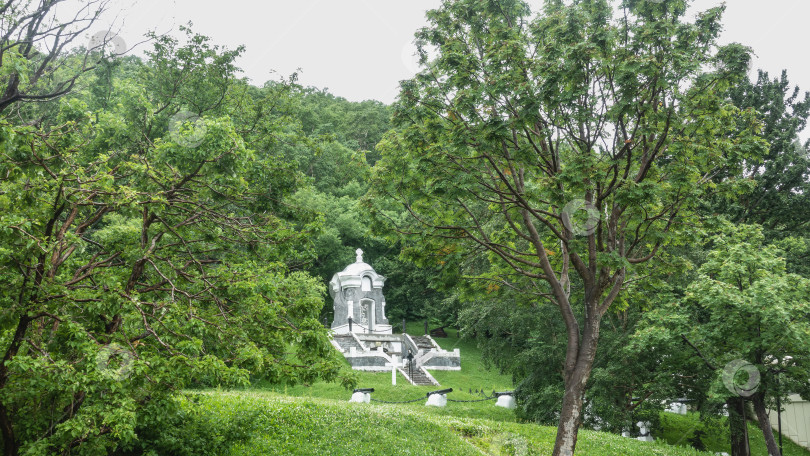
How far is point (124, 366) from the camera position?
5.96m

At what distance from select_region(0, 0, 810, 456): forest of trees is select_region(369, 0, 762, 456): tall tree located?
5 centimetres

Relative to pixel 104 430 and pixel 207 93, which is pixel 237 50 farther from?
pixel 104 430

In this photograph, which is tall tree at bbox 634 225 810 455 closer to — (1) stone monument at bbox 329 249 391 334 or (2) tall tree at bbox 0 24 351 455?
(2) tall tree at bbox 0 24 351 455

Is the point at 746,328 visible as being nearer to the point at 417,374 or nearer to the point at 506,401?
the point at 506,401

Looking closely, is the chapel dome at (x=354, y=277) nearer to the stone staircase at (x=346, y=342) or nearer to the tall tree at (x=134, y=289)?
the stone staircase at (x=346, y=342)

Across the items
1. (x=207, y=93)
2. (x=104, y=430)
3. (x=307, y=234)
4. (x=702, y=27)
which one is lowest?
(x=104, y=430)

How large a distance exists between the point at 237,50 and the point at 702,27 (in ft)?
47.2

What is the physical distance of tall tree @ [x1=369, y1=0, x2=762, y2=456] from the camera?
29.8ft

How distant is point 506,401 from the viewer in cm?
1950

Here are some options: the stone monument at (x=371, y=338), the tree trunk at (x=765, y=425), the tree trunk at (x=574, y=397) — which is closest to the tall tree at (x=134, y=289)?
the tree trunk at (x=574, y=397)

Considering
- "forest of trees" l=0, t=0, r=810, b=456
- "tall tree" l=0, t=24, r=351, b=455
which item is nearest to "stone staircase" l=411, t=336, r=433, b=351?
"forest of trees" l=0, t=0, r=810, b=456

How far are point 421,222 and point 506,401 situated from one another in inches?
415

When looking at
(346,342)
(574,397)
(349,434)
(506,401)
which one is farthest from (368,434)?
(346,342)

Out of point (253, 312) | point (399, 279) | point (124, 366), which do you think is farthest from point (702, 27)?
point (399, 279)
